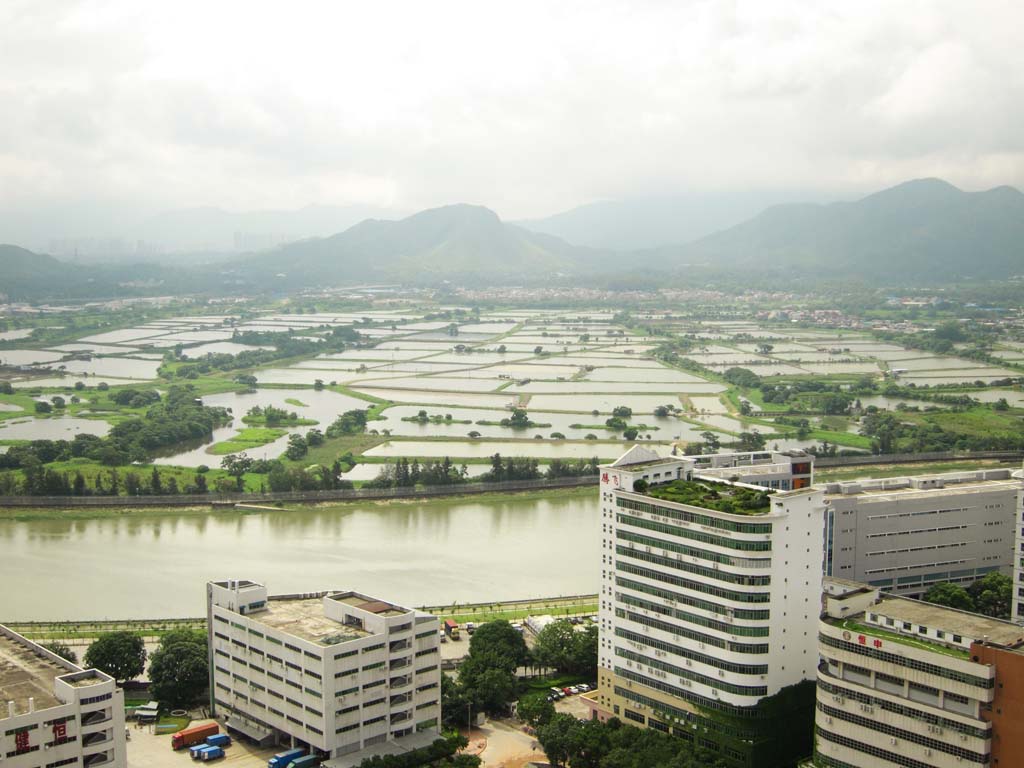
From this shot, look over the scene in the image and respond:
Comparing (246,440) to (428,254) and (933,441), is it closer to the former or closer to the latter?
(933,441)

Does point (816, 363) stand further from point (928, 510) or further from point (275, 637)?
point (275, 637)

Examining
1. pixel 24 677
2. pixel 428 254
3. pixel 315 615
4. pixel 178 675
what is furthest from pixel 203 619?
pixel 428 254

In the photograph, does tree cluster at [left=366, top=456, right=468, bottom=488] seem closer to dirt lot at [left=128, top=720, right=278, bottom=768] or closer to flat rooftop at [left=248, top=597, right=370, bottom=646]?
flat rooftop at [left=248, top=597, right=370, bottom=646]

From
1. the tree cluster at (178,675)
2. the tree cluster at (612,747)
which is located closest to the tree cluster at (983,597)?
the tree cluster at (612,747)

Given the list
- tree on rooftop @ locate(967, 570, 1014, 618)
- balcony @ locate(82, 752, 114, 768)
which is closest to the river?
tree on rooftop @ locate(967, 570, 1014, 618)

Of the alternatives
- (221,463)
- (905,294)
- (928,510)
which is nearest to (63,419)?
(221,463)

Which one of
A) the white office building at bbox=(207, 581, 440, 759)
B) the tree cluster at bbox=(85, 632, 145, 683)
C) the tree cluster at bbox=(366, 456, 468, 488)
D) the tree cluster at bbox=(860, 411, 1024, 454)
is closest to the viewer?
the white office building at bbox=(207, 581, 440, 759)
